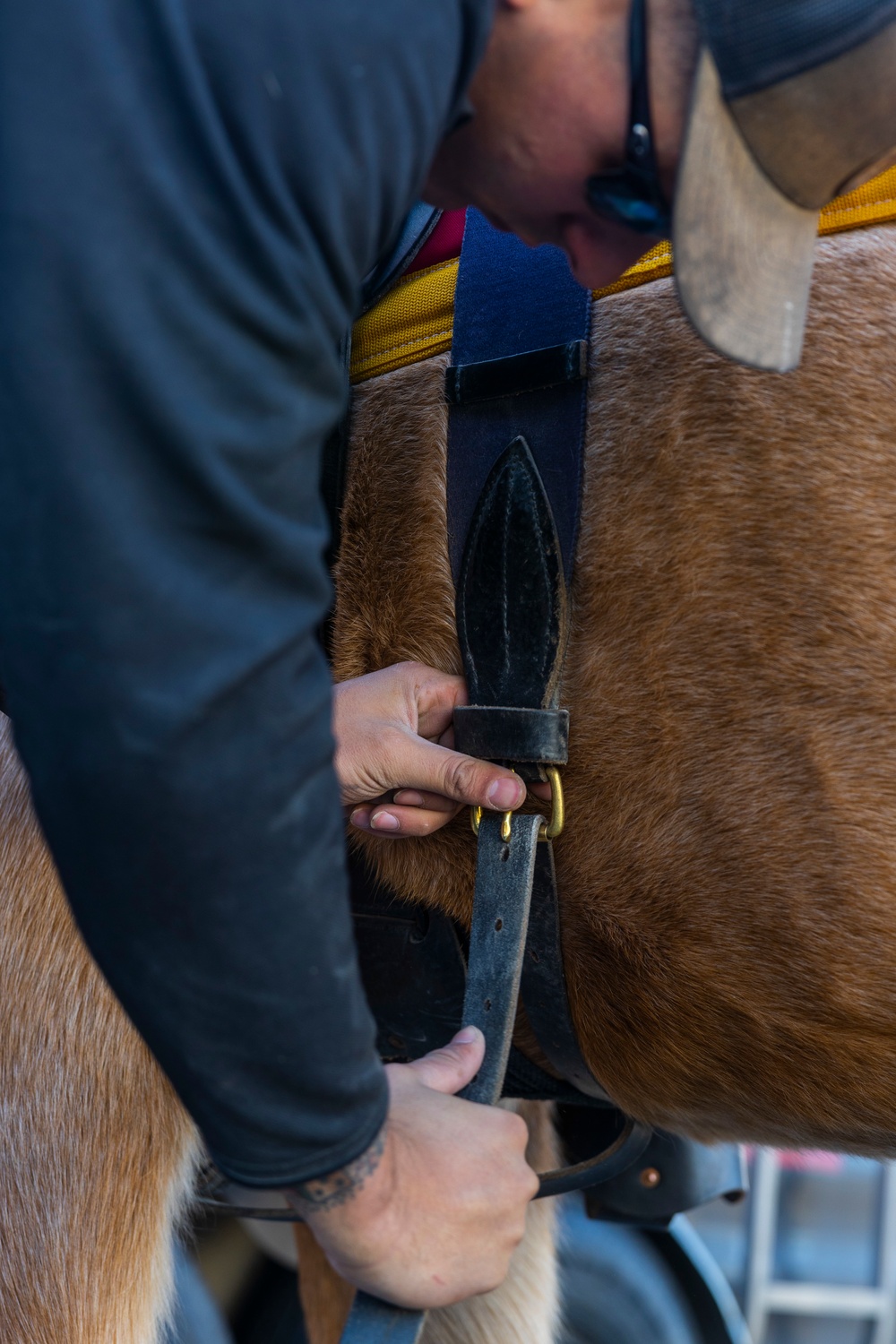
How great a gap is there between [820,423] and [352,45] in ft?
1.41

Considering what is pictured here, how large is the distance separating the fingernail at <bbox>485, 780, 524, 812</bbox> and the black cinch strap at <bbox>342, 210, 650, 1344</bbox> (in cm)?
2

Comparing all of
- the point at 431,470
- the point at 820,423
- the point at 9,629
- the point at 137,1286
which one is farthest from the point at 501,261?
the point at 137,1286

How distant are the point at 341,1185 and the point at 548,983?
1.22 ft

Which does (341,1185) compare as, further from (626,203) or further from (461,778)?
(626,203)

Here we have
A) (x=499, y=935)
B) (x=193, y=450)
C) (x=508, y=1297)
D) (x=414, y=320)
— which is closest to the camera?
(x=193, y=450)

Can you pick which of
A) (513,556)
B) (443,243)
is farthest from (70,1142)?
(443,243)

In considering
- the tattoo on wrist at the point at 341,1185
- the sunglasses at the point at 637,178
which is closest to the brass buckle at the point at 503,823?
the tattoo on wrist at the point at 341,1185

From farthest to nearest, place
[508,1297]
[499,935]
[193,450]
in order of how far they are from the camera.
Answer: [508,1297]
[499,935]
[193,450]

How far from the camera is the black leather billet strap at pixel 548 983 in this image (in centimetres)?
85

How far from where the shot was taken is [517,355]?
2.74 ft

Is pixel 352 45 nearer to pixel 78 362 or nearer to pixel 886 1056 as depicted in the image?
pixel 78 362

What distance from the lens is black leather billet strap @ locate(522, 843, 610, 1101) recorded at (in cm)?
85

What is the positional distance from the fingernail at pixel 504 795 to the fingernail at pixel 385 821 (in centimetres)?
9

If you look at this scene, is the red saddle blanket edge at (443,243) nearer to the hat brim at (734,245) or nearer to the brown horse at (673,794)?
the brown horse at (673,794)
